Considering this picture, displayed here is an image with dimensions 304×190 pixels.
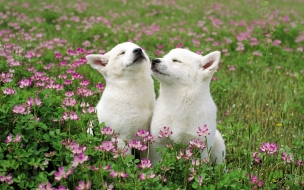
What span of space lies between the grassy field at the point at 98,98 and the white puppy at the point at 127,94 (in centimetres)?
26

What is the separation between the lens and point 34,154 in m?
3.16

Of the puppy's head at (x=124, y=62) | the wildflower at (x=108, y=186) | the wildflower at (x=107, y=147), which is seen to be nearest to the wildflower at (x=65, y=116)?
the wildflower at (x=107, y=147)

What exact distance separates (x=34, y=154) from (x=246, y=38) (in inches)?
277

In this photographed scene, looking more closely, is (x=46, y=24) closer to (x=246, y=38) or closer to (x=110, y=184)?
(x=246, y=38)

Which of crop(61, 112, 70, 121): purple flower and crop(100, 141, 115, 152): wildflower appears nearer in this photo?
crop(100, 141, 115, 152): wildflower

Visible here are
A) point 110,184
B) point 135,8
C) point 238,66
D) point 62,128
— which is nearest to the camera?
point 110,184

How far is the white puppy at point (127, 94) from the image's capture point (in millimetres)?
3930

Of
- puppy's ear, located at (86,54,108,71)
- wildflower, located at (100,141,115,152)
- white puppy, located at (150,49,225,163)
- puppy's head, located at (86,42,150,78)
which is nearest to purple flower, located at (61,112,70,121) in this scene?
wildflower, located at (100,141,115,152)

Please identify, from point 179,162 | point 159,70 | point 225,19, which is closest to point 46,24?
point 225,19

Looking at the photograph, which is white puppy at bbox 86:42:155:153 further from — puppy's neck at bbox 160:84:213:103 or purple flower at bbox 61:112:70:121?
purple flower at bbox 61:112:70:121

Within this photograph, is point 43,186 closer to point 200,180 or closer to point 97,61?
point 200,180

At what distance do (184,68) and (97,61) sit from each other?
112 centimetres

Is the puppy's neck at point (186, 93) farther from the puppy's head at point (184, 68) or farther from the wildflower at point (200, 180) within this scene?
the wildflower at point (200, 180)

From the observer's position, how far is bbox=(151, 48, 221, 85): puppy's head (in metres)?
3.80
